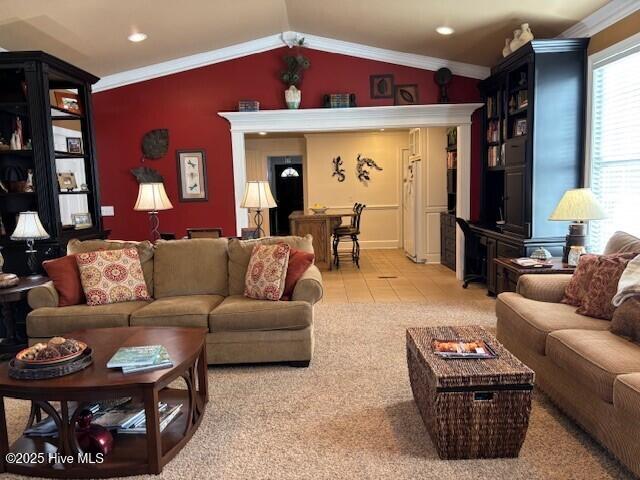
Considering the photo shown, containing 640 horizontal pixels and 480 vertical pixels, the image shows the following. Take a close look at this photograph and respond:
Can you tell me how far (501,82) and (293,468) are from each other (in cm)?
489

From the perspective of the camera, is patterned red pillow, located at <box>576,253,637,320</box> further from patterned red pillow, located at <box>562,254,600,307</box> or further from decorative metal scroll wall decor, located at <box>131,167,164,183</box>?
decorative metal scroll wall decor, located at <box>131,167,164,183</box>

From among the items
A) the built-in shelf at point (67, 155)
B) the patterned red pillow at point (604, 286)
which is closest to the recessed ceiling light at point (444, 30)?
the patterned red pillow at point (604, 286)

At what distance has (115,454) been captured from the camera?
2346 mm

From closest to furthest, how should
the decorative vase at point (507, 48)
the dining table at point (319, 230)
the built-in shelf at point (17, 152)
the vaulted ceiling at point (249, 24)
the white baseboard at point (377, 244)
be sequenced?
the vaulted ceiling at point (249, 24)
the built-in shelf at point (17, 152)
the decorative vase at point (507, 48)
the dining table at point (319, 230)
the white baseboard at point (377, 244)

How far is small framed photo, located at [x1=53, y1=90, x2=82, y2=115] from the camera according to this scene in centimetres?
495

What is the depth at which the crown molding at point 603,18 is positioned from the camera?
3.91 meters

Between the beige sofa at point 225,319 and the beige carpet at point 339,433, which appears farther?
the beige sofa at point 225,319

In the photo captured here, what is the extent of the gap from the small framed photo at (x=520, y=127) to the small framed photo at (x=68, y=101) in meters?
4.60

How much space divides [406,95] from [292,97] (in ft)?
4.86

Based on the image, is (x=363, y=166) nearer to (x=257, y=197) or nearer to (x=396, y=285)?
(x=396, y=285)

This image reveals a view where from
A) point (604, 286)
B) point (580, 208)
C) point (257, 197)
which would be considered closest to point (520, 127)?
point (580, 208)

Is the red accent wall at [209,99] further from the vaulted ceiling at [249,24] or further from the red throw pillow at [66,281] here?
the red throw pillow at [66,281]

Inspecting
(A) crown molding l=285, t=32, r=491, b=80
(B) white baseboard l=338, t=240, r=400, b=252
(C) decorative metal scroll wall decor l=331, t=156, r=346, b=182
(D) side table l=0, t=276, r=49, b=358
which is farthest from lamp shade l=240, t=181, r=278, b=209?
(B) white baseboard l=338, t=240, r=400, b=252

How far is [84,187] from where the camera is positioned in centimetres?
536
